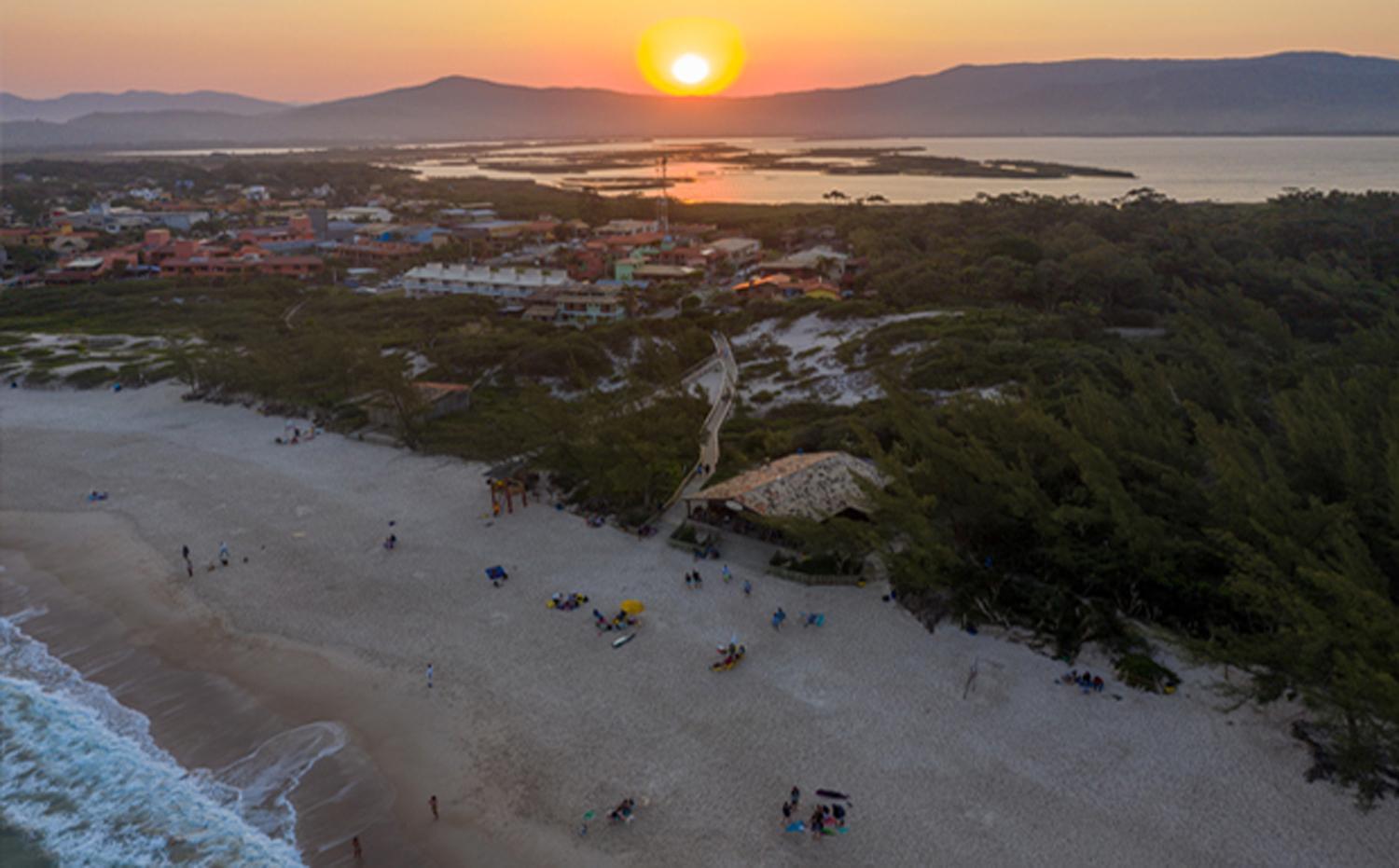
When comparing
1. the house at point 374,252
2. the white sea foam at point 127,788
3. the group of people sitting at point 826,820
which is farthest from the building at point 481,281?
the group of people sitting at point 826,820

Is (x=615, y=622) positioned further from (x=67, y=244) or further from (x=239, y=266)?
(x=67, y=244)

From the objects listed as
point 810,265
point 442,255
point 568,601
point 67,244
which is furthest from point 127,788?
point 67,244

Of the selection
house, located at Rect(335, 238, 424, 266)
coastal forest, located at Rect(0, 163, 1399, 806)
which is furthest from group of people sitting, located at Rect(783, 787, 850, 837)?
house, located at Rect(335, 238, 424, 266)

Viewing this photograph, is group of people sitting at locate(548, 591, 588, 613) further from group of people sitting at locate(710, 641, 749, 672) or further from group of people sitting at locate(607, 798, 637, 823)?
group of people sitting at locate(607, 798, 637, 823)

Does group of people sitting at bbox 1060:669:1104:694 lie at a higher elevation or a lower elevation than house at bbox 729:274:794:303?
lower

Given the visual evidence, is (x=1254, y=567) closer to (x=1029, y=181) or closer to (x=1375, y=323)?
(x=1375, y=323)

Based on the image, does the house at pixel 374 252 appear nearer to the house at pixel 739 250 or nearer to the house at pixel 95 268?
the house at pixel 95 268

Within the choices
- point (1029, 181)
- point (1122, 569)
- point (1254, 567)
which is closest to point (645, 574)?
point (1122, 569)
